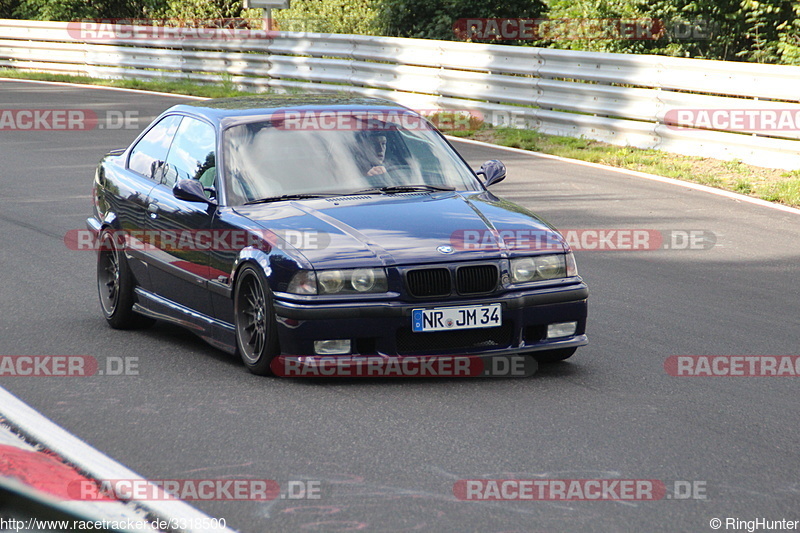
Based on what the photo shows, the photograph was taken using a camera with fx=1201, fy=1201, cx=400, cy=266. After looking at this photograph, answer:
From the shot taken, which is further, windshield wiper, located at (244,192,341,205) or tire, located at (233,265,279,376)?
windshield wiper, located at (244,192,341,205)

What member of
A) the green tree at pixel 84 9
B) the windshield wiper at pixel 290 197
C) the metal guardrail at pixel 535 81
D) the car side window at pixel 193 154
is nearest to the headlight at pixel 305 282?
the windshield wiper at pixel 290 197

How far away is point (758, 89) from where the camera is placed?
561 inches

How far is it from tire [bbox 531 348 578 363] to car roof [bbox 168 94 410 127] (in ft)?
6.50

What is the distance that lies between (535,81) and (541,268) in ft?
38.2

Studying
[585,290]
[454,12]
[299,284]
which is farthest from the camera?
[454,12]

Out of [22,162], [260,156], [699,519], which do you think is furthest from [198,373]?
[22,162]

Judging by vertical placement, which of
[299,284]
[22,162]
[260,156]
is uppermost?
[260,156]

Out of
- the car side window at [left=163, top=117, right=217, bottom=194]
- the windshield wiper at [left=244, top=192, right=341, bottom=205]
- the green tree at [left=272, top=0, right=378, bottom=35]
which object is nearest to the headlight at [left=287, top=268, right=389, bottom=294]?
the windshield wiper at [left=244, top=192, right=341, bottom=205]

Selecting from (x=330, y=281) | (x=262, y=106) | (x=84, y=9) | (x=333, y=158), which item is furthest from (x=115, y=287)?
(x=84, y=9)

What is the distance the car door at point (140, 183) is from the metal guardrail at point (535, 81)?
8.24 metres

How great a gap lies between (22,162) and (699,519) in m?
13.8

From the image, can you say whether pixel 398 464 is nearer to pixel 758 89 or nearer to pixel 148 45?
pixel 758 89

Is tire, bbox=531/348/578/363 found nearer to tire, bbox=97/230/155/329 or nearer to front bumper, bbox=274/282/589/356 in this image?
front bumper, bbox=274/282/589/356

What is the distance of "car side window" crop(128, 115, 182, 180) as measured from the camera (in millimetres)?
7993
